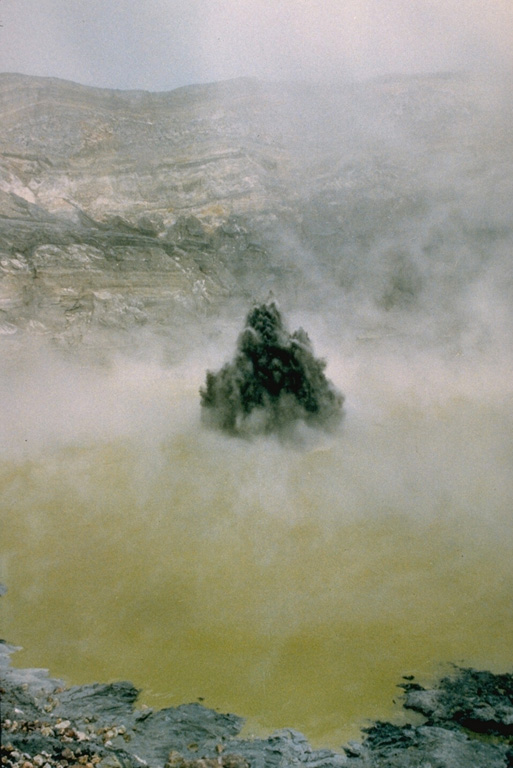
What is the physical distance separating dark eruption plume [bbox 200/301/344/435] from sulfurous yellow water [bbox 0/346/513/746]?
56.6 inches

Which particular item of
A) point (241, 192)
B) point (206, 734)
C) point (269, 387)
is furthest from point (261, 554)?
point (241, 192)

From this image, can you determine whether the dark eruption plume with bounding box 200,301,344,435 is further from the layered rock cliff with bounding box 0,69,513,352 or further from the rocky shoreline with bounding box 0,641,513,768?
the rocky shoreline with bounding box 0,641,513,768

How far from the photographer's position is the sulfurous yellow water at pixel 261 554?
51.8ft

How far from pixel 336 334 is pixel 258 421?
19.6 metres

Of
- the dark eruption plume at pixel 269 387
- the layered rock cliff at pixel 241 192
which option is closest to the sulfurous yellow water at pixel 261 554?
the dark eruption plume at pixel 269 387

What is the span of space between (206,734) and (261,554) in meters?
9.59

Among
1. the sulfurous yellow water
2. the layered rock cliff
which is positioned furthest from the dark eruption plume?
the layered rock cliff

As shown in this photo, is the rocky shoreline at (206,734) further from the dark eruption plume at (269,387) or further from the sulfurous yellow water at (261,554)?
the dark eruption plume at (269,387)

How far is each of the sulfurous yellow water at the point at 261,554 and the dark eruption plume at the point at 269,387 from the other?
144 cm

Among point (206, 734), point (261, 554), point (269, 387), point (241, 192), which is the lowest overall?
point (206, 734)

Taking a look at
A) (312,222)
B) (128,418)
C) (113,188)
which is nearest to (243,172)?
(312,222)

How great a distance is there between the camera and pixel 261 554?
22.1 m

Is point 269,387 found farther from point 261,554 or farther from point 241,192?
point 241,192

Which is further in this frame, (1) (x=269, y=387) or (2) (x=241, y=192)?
(2) (x=241, y=192)
